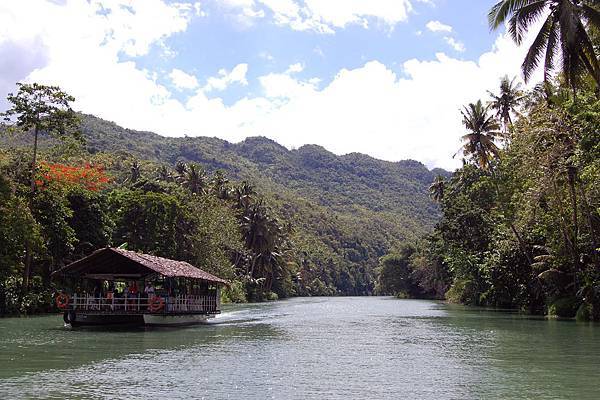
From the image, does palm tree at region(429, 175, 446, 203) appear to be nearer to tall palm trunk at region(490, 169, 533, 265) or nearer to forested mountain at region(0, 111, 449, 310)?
forested mountain at region(0, 111, 449, 310)

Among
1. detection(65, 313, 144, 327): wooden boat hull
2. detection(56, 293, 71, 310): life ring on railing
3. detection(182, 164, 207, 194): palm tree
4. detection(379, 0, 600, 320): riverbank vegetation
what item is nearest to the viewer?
detection(379, 0, 600, 320): riverbank vegetation

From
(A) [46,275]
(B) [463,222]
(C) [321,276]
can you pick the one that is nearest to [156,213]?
(A) [46,275]

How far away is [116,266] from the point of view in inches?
1283

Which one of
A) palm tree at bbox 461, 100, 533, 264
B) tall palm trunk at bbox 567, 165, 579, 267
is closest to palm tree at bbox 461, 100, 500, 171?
palm tree at bbox 461, 100, 533, 264

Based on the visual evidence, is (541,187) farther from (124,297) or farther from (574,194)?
(124,297)

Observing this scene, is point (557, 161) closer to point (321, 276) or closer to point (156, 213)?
point (156, 213)

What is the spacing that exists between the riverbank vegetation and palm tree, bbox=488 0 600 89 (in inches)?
1.7

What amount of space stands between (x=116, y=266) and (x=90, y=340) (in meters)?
6.56

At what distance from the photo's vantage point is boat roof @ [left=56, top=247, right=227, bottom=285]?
103ft

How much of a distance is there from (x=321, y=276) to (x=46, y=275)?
9879cm

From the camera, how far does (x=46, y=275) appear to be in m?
46.6

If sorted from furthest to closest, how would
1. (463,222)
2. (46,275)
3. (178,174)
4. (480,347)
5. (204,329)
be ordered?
1. (178,174)
2. (463,222)
3. (46,275)
4. (204,329)
5. (480,347)

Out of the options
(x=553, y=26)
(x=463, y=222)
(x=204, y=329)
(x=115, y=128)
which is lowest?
(x=204, y=329)

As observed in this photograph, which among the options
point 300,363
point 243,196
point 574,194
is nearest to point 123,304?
point 300,363
